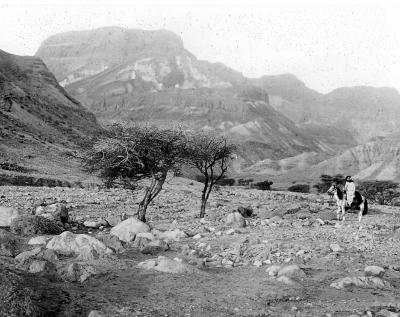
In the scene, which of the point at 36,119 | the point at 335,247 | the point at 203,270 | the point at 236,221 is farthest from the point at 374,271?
the point at 36,119

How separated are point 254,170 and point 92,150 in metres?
140

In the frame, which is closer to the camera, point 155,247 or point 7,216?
point 155,247

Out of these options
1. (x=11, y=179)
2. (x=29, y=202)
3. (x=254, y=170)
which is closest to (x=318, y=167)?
(x=254, y=170)

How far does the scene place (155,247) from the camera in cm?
1433

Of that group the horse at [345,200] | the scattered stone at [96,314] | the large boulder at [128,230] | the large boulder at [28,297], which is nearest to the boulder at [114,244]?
the large boulder at [128,230]

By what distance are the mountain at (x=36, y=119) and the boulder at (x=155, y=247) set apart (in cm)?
2456

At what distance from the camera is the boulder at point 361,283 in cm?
1066

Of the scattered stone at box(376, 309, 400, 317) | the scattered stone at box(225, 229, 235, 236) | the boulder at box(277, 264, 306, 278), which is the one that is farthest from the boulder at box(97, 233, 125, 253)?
the scattered stone at box(376, 309, 400, 317)

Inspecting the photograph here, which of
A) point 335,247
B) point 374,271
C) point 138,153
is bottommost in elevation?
point 374,271

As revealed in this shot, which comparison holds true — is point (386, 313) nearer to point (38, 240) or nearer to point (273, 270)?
point (273, 270)

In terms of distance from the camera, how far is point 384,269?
488 inches

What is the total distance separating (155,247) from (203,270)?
3.18m

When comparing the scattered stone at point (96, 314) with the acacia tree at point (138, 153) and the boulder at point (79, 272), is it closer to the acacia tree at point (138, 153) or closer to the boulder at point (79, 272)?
the boulder at point (79, 272)

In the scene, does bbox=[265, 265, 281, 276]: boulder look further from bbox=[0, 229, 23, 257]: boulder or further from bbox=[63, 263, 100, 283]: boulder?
bbox=[0, 229, 23, 257]: boulder
